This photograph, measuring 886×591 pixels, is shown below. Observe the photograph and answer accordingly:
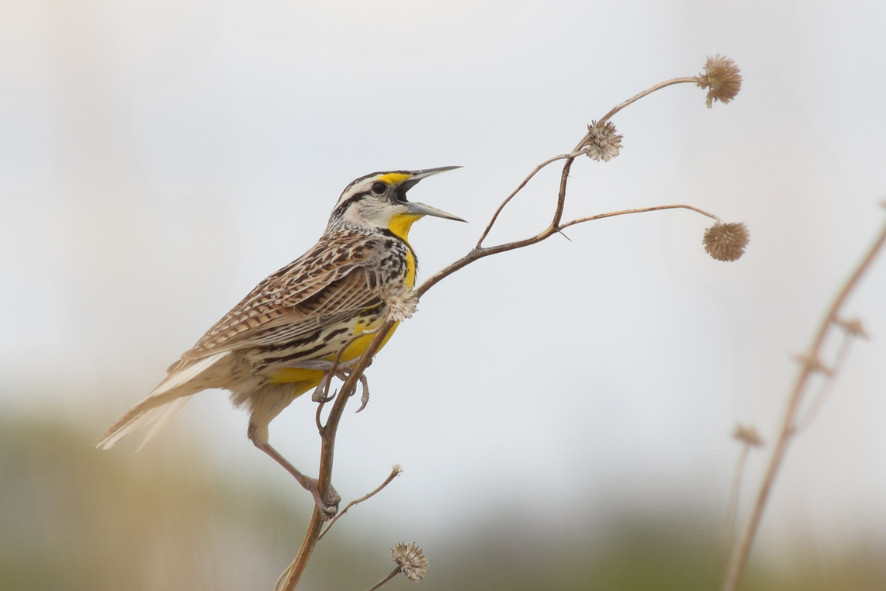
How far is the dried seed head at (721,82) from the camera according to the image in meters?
1.92

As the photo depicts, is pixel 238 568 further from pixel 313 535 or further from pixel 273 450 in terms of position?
pixel 313 535

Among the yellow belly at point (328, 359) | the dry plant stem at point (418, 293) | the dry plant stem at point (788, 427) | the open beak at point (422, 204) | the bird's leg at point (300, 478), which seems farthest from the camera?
the open beak at point (422, 204)

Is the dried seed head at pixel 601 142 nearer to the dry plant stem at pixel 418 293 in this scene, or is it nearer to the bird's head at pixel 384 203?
the dry plant stem at pixel 418 293

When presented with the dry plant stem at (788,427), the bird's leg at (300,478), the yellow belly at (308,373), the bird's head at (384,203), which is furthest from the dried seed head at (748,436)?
the bird's head at (384,203)

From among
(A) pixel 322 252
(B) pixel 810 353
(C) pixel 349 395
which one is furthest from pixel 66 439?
(B) pixel 810 353

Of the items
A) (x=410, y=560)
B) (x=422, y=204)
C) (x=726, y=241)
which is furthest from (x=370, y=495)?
(x=422, y=204)

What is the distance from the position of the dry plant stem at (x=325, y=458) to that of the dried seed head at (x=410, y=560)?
0.41 ft

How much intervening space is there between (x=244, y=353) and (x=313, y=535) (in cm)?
99

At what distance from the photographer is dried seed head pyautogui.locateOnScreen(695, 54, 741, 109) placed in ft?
6.31

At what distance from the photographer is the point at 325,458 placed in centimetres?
197

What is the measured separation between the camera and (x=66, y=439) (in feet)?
38.8

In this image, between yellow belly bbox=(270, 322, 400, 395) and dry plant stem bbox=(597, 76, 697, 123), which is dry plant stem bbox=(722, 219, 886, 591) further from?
yellow belly bbox=(270, 322, 400, 395)

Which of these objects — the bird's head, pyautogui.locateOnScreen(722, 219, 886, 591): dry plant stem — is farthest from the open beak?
pyautogui.locateOnScreen(722, 219, 886, 591): dry plant stem

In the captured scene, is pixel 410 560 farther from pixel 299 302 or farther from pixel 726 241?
pixel 299 302
